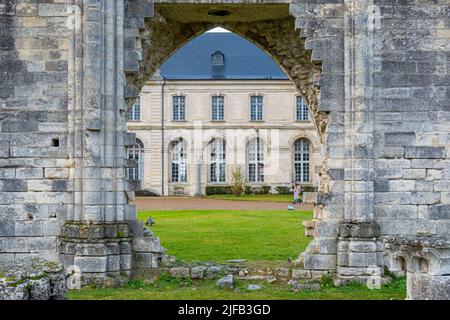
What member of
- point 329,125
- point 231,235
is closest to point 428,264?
point 329,125

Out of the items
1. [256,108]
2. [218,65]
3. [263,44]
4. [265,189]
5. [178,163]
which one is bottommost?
[265,189]

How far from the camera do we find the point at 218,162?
39688 millimetres

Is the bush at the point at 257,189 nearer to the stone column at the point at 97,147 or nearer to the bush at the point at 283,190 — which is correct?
the bush at the point at 283,190

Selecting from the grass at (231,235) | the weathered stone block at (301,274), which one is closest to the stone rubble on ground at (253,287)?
the weathered stone block at (301,274)

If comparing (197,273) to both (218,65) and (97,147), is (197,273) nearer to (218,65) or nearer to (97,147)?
(97,147)

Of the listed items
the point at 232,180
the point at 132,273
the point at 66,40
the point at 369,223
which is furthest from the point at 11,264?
the point at 232,180

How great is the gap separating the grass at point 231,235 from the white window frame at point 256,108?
17651 mm

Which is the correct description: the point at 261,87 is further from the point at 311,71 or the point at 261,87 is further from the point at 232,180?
the point at 311,71

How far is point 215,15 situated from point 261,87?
2892cm

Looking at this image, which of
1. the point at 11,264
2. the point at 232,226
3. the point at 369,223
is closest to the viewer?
the point at 11,264

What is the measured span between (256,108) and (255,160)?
3.29 meters

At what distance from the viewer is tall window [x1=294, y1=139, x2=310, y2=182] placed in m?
39.6

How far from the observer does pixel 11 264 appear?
559 cm

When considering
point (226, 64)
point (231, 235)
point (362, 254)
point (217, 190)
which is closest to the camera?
point (362, 254)
